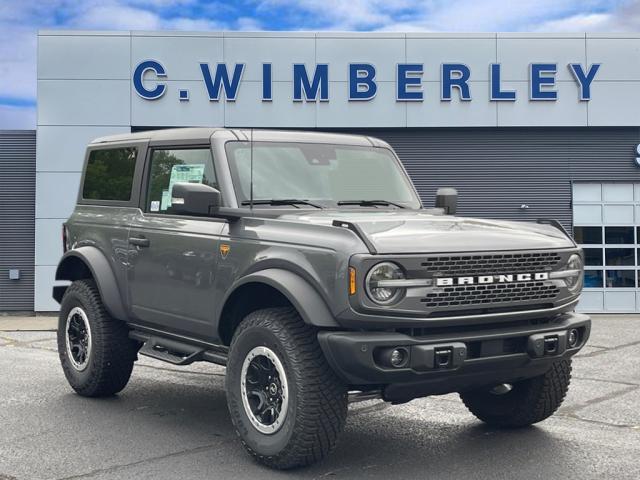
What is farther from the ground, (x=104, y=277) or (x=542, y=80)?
(x=542, y=80)

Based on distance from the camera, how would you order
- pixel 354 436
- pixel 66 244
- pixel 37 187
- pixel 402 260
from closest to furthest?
pixel 402 260 < pixel 354 436 < pixel 66 244 < pixel 37 187

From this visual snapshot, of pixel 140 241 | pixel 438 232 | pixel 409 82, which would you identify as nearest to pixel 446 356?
pixel 438 232

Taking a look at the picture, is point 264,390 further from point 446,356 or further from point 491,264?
point 491,264

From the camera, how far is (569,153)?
1755 centimetres

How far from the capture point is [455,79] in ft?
56.3

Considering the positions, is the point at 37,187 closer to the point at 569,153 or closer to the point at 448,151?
the point at 448,151

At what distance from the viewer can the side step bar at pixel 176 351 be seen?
218 inches

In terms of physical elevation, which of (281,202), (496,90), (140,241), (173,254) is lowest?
(173,254)

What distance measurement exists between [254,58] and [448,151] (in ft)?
15.4

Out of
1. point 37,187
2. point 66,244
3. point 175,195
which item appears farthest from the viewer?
point 37,187

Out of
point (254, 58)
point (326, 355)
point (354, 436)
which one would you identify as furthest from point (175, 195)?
point (254, 58)

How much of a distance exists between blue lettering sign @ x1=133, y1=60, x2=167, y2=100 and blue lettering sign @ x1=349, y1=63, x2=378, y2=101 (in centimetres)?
396

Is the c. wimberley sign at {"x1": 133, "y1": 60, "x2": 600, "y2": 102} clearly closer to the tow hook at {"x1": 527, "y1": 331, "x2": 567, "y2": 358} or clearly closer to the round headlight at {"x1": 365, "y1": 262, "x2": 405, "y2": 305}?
the tow hook at {"x1": 527, "y1": 331, "x2": 567, "y2": 358}

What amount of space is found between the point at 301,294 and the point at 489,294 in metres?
1.08
